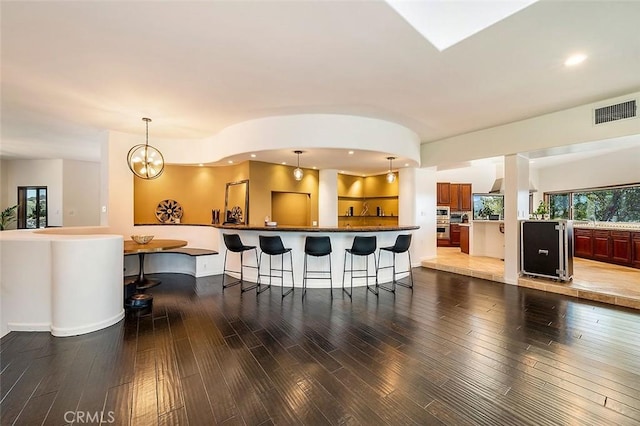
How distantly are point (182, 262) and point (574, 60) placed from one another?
22.9 feet

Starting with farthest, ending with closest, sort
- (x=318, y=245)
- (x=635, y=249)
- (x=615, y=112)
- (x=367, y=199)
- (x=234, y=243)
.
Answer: (x=367, y=199) < (x=635, y=249) < (x=234, y=243) < (x=318, y=245) < (x=615, y=112)

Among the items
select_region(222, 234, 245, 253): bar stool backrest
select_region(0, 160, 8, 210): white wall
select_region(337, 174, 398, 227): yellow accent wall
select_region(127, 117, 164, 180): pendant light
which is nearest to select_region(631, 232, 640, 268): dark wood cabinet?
select_region(337, 174, 398, 227): yellow accent wall

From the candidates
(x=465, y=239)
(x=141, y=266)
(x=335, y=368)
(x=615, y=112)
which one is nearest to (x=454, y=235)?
(x=465, y=239)

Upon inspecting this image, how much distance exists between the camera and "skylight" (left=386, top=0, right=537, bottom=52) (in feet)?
7.20

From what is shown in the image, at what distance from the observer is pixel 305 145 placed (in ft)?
14.5

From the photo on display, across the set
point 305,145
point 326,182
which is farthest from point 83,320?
point 326,182

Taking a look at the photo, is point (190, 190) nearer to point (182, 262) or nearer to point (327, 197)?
point (182, 262)

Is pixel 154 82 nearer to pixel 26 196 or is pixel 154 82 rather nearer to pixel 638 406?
pixel 638 406

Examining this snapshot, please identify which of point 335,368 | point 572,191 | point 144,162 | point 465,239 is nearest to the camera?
point 335,368

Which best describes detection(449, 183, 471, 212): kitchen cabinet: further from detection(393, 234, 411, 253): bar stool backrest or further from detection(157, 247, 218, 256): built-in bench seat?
detection(157, 247, 218, 256): built-in bench seat

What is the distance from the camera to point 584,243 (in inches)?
261

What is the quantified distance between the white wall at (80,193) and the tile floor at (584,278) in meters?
10.3

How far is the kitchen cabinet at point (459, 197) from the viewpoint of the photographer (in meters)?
8.91

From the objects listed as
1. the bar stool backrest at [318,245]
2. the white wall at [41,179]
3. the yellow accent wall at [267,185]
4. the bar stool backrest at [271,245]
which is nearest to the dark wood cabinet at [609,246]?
the bar stool backrest at [318,245]
